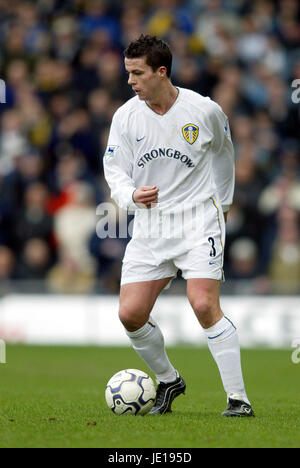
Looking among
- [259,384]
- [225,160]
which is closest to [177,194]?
[225,160]

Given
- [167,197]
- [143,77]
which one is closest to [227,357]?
[167,197]

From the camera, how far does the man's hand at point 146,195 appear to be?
21.2ft

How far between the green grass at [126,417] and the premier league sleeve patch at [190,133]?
1.98 m

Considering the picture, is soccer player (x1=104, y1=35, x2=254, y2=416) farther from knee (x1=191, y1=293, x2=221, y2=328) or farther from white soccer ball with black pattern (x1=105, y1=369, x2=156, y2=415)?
white soccer ball with black pattern (x1=105, y1=369, x2=156, y2=415)

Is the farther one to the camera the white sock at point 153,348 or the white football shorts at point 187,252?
the white sock at point 153,348

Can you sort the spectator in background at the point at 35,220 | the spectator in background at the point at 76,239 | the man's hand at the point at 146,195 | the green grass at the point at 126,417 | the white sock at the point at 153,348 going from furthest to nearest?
the spectator in background at the point at 35,220, the spectator in background at the point at 76,239, the white sock at the point at 153,348, the man's hand at the point at 146,195, the green grass at the point at 126,417

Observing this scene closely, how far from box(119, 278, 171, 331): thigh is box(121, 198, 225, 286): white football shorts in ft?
0.17

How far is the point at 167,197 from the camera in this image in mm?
6984

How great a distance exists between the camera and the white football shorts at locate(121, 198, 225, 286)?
→ 6.80m

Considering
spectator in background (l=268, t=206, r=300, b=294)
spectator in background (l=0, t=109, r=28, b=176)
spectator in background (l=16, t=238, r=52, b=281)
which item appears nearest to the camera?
spectator in background (l=268, t=206, r=300, b=294)

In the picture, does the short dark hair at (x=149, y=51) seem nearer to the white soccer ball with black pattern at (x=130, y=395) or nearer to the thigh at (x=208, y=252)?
the thigh at (x=208, y=252)

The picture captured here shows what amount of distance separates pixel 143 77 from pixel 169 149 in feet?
1.78
